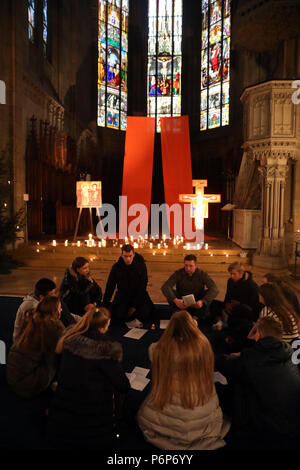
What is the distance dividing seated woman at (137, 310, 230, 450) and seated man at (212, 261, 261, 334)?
2.07 metres

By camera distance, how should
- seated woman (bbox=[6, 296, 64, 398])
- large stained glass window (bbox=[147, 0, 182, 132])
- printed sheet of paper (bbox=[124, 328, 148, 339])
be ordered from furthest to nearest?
large stained glass window (bbox=[147, 0, 182, 132]), printed sheet of paper (bbox=[124, 328, 148, 339]), seated woman (bbox=[6, 296, 64, 398])

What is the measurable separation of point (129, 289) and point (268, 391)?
9.69ft

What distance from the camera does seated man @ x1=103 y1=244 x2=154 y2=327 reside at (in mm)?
5160

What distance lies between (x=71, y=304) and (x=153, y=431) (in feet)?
8.55

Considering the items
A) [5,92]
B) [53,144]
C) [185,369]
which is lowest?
[185,369]

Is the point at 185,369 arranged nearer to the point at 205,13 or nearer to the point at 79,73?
the point at 79,73

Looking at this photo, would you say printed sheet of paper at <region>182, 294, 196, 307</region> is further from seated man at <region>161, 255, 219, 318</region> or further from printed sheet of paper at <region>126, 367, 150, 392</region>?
printed sheet of paper at <region>126, 367, 150, 392</region>

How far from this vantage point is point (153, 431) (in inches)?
102

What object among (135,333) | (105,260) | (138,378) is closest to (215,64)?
(105,260)

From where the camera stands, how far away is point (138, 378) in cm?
362

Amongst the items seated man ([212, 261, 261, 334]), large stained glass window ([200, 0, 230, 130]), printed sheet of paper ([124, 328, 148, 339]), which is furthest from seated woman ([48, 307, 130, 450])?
large stained glass window ([200, 0, 230, 130])

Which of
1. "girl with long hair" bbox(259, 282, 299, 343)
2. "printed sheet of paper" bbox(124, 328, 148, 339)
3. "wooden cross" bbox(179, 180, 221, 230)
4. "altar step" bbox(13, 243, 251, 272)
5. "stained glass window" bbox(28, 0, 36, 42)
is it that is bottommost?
"printed sheet of paper" bbox(124, 328, 148, 339)

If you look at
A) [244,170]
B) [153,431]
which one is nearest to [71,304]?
[153,431]

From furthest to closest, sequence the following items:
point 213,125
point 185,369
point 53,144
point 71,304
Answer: point 213,125
point 53,144
point 71,304
point 185,369
